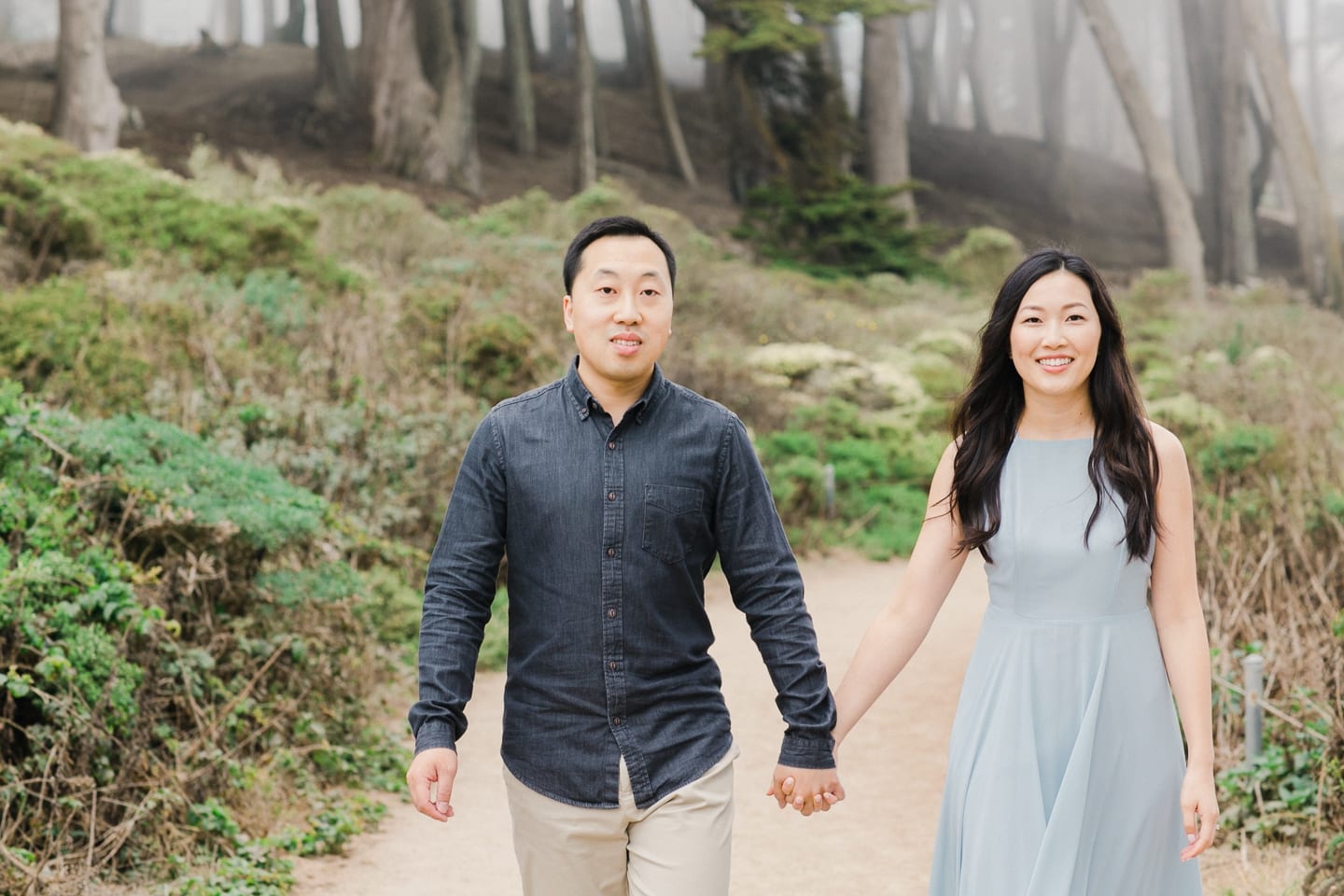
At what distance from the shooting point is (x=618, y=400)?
2541mm

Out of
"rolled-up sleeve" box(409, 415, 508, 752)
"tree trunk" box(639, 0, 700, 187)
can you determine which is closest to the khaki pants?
"rolled-up sleeve" box(409, 415, 508, 752)

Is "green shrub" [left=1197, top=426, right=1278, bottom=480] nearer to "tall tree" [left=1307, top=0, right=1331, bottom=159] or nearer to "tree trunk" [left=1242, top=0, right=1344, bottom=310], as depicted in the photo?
"tree trunk" [left=1242, top=0, right=1344, bottom=310]

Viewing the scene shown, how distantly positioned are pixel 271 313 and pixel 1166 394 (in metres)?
9.09

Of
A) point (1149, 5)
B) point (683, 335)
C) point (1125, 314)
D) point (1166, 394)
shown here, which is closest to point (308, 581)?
point (683, 335)

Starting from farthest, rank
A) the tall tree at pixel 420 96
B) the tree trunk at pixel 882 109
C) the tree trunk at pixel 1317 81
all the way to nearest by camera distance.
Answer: the tree trunk at pixel 1317 81 < the tree trunk at pixel 882 109 < the tall tree at pixel 420 96

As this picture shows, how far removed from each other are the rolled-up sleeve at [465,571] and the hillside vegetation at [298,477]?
1.68 meters

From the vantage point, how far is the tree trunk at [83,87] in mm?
16172

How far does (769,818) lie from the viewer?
522cm

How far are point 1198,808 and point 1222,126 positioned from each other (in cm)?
2841

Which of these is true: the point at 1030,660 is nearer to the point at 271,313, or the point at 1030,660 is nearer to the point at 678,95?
the point at 271,313

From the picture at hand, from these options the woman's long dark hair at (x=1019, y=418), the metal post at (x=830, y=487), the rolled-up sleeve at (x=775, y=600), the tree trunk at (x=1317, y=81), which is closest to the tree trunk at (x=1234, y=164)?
the tree trunk at (x=1317, y=81)

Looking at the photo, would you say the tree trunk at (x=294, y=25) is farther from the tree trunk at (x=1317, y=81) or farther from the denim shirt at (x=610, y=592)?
the tree trunk at (x=1317, y=81)

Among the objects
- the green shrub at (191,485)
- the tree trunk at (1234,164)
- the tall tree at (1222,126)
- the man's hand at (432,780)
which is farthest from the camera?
the tall tree at (1222,126)

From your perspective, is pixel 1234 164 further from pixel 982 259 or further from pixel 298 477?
pixel 298 477
